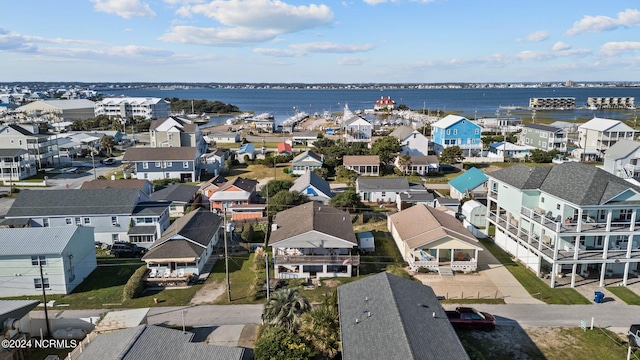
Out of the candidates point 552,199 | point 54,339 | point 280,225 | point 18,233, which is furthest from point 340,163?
point 54,339

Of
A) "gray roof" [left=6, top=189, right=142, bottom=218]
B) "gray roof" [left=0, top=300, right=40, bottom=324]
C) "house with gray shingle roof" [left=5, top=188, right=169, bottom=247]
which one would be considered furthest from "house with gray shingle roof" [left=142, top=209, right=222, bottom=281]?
"gray roof" [left=0, top=300, right=40, bottom=324]

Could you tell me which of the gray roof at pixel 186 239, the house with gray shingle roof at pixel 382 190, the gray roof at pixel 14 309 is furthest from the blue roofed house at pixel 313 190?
the gray roof at pixel 14 309

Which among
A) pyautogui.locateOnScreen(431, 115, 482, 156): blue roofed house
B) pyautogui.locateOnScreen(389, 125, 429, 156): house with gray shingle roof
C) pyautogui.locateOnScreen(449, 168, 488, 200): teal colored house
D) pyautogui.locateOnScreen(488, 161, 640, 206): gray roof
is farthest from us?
pyautogui.locateOnScreen(431, 115, 482, 156): blue roofed house

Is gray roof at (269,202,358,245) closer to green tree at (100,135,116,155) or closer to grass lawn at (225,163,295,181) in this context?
grass lawn at (225,163,295,181)

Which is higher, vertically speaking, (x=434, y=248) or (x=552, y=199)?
(x=552, y=199)

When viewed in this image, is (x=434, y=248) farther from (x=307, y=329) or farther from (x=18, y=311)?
(x=18, y=311)
